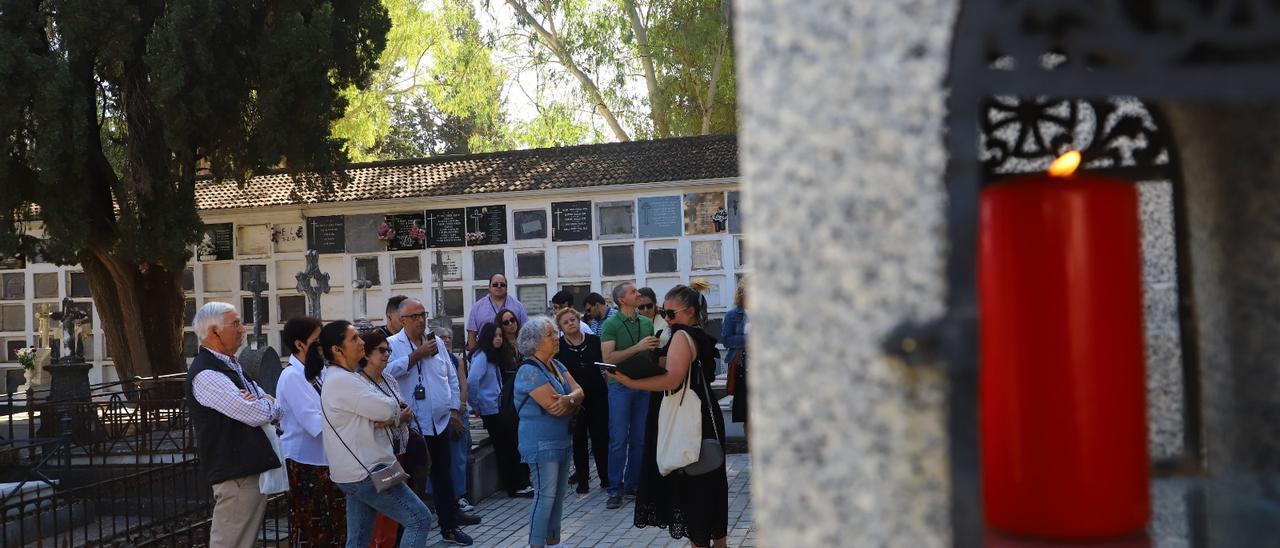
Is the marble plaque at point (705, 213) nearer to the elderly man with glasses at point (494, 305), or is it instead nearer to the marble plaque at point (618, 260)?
the marble plaque at point (618, 260)

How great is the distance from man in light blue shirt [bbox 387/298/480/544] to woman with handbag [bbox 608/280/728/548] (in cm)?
199

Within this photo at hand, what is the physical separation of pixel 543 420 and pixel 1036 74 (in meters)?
5.34

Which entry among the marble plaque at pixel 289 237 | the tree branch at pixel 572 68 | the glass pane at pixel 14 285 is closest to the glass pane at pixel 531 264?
the marble plaque at pixel 289 237

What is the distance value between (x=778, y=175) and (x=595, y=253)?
17.5 metres

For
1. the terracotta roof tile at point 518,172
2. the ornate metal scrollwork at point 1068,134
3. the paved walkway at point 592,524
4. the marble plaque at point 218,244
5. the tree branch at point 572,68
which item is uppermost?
the tree branch at point 572,68

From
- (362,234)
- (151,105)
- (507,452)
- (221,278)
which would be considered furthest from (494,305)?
(221,278)

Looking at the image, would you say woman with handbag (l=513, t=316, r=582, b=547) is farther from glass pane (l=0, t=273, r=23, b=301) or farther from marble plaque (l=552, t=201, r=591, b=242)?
glass pane (l=0, t=273, r=23, b=301)

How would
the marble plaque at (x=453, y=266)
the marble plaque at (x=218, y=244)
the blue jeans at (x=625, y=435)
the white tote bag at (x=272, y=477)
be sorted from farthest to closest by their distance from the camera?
1. the marble plaque at (x=218, y=244)
2. the marble plaque at (x=453, y=266)
3. the blue jeans at (x=625, y=435)
4. the white tote bag at (x=272, y=477)

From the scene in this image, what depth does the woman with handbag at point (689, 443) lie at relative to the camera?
5773mm

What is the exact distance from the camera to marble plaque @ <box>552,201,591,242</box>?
18.9 meters

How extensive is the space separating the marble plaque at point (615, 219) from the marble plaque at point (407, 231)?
3191 mm

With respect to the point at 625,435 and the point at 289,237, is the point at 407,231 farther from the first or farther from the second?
the point at 625,435

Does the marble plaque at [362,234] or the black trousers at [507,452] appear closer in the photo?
the black trousers at [507,452]

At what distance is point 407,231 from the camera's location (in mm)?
19797
